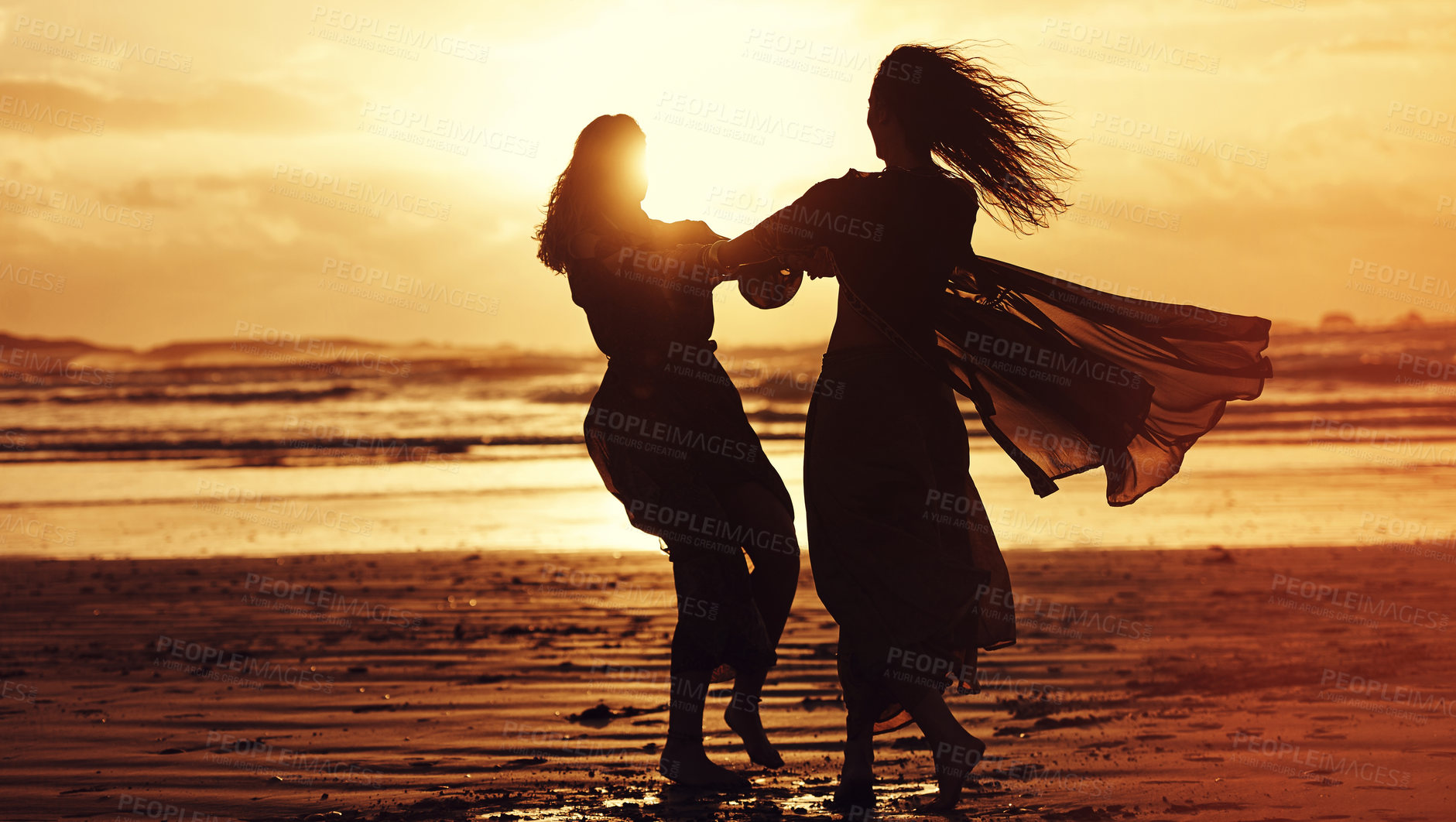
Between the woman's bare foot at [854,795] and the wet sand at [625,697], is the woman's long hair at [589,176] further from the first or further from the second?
the woman's bare foot at [854,795]

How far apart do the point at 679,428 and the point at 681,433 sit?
0.07 ft

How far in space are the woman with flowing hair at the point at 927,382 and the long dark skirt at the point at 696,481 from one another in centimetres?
42

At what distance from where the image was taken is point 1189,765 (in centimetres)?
415

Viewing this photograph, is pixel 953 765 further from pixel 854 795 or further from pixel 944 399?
pixel 944 399

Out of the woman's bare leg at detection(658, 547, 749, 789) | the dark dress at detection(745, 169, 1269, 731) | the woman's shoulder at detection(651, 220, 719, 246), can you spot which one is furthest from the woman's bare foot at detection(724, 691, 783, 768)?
the woman's shoulder at detection(651, 220, 719, 246)

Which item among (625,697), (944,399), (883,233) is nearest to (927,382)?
(944,399)

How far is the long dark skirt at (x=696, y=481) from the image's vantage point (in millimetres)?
4414

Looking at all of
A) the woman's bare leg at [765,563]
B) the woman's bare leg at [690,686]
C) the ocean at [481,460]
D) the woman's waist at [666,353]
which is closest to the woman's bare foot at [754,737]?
the woman's bare leg at [765,563]

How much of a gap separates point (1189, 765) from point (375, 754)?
299cm

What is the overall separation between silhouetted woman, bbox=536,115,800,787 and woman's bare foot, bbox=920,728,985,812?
0.89m

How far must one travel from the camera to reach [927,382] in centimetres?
407

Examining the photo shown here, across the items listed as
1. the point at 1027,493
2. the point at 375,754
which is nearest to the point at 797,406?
the point at 1027,493

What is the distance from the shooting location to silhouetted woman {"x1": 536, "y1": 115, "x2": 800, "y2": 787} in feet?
14.5

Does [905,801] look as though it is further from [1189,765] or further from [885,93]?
[885,93]
